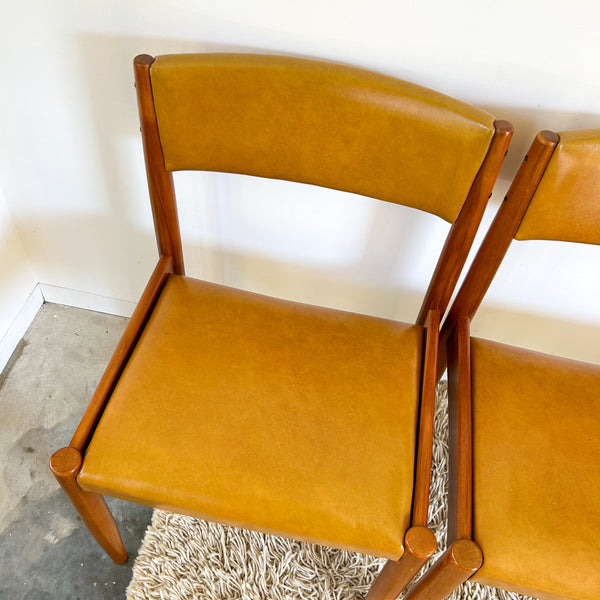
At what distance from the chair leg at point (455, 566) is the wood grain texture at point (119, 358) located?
1.70 feet

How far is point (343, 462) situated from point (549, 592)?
313mm

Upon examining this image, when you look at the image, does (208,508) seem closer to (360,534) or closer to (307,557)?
(360,534)

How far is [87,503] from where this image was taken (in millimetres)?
851

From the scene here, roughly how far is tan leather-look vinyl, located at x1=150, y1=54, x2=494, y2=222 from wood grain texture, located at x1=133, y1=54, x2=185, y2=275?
0.04ft

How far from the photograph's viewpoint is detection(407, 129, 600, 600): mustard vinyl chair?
29.2 inches

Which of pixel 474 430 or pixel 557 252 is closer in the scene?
pixel 474 430

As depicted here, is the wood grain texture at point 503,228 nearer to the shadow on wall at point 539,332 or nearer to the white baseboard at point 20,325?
the shadow on wall at point 539,332

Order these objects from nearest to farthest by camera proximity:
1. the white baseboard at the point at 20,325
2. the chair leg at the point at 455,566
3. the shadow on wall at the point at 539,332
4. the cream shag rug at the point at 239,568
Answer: the chair leg at the point at 455,566
the cream shag rug at the point at 239,568
the shadow on wall at the point at 539,332
the white baseboard at the point at 20,325

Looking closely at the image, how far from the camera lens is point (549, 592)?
735 mm

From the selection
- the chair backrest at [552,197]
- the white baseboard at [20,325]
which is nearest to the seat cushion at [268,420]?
the chair backrest at [552,197]

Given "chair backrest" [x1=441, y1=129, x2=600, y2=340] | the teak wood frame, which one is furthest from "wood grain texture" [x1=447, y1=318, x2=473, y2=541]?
"chair backrest" [x1=441, y1=129, x2=600, y2=340]

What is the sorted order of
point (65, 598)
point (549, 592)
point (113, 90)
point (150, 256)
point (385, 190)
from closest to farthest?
point (549, 592)
point (385, 190)
point (113, 90)
point (65, 598)
point (150, 256)

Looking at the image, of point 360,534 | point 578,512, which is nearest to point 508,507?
point 578,512

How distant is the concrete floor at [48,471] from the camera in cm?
109
